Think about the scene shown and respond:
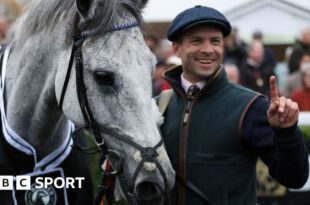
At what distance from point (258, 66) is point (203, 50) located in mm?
7274

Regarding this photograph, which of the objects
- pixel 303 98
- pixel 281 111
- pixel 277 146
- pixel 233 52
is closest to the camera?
pixel 281 111

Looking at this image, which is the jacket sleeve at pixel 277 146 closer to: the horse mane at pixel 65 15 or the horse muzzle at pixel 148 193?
the horse muzzle at pixel 148 193

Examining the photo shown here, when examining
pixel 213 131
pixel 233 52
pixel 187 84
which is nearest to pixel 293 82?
pixel 233 52

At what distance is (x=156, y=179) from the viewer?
3.60 m

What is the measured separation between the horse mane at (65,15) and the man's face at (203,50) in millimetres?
311

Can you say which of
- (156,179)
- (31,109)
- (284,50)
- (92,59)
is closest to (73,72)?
(92,59)

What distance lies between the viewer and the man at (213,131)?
3.93 meters

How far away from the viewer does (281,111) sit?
357 centimetres

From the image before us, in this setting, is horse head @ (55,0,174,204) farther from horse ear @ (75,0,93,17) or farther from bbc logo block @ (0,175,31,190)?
bbc logo block @ (0,175,31,190)

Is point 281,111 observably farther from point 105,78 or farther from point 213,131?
point 105,78

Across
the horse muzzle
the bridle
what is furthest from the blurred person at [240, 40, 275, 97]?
the horse muzzle

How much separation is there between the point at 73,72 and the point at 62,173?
0.73 metres

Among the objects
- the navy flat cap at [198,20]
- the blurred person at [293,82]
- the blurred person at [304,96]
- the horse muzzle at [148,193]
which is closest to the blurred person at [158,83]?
the blurred person at [304,96]

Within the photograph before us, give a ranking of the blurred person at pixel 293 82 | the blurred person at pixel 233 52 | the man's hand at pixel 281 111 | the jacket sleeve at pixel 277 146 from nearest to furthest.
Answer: the man's hand at pixel 281 111 < the jacket sleeve at pixel 277 146 < the blurred person at pixel 293 82 < the blurred person at pixel 233 52
